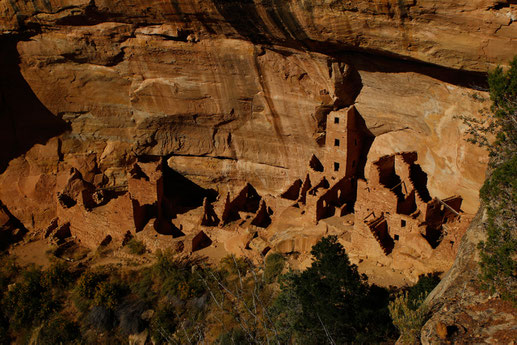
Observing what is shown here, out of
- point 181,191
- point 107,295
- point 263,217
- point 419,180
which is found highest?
point 419,180

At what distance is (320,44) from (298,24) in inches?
43.5

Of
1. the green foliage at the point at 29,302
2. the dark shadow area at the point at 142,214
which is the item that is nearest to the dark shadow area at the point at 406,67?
the dark shadow area at the point at 142,214

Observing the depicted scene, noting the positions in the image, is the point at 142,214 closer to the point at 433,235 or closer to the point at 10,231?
the point at 10,231

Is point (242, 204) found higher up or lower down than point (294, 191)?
lower down

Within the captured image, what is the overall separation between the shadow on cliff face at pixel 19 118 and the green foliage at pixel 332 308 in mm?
12291

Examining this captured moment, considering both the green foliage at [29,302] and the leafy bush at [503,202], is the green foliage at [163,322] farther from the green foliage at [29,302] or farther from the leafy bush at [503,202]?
the leafy bush at [503,202]

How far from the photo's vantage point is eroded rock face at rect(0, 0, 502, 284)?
12531mm

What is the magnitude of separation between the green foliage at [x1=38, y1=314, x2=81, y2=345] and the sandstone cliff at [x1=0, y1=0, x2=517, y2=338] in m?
3.55

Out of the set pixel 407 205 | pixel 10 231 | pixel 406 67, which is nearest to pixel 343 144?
pixel 407 205

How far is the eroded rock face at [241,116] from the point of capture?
12531 mm

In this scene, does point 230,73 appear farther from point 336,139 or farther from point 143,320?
point 143,320

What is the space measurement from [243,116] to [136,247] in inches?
232

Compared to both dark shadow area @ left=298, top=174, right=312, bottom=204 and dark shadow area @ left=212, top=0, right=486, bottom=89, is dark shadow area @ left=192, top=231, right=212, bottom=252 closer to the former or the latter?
dark shadow area @ left=298, top=174, right=312, bottom=204

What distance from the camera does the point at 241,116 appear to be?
18375mm
